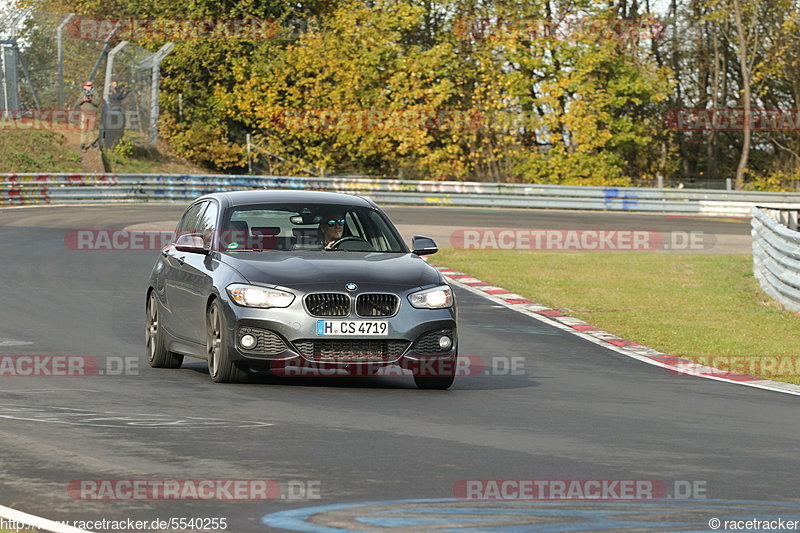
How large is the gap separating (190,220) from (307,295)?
2.72m

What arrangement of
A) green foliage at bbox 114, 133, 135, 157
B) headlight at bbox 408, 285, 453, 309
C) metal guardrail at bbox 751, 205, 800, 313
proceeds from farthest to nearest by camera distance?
green foliage at bbox 114, 133, 135, 157 < metal guardrail at bbox 751, 205, 800, 313 < headlight at bbox 408, 285, 453, 309

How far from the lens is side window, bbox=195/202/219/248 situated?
11.6 metres

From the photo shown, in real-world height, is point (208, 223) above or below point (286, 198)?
below

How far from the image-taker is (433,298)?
10531 mm

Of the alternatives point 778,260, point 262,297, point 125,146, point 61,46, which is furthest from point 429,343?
point 125,146

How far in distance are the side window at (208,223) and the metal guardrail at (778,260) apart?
31.2ft

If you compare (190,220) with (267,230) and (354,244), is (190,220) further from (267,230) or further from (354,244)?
(354,244)

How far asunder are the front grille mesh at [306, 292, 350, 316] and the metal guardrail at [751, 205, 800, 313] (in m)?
10.0

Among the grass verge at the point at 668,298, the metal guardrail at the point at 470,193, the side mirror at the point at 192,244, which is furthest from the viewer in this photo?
the metal guardrail at the point at 470,193

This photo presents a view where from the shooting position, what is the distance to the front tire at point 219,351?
10414 mm

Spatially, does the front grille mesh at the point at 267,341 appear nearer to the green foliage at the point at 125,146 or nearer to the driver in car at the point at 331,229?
the driver in car at the point at 331,229

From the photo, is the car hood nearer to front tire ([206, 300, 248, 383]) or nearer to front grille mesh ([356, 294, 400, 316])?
front grille mesh ([356, 294, 400, 316])

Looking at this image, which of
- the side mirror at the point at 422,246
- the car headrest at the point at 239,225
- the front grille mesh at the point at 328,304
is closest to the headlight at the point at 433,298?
the front grille mesh at the point at 328,304

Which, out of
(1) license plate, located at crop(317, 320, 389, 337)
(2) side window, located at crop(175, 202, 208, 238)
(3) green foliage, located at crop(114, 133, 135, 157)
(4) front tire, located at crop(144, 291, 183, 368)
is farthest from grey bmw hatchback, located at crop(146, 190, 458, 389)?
(3) green foliage, located at crop(114, 133, 135, 157)
